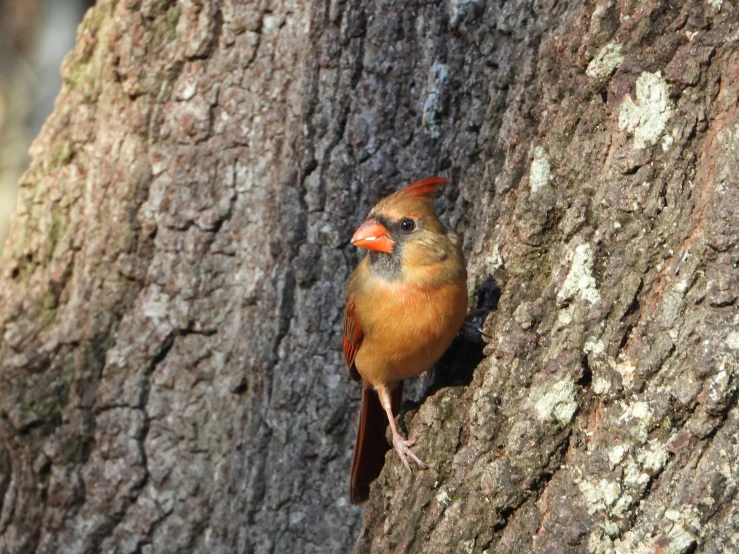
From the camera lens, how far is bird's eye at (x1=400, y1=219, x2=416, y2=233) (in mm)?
2711

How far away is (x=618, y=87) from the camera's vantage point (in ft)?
7.07

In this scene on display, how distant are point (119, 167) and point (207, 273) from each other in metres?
0.50

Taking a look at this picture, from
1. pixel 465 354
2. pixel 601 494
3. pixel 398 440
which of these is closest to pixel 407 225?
pixel 465 354

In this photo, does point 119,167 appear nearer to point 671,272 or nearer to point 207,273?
point 207,273

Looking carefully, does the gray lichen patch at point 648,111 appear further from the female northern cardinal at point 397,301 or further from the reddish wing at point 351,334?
the reddish wing at point 351,334

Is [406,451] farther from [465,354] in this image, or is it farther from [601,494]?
[601,494]

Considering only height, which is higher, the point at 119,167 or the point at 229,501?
the point at 119,167

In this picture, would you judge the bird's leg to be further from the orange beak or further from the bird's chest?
the orange beak

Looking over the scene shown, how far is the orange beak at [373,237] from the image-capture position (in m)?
2.68

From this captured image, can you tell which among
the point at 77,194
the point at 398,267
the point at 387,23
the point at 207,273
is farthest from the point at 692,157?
the point at 77,194

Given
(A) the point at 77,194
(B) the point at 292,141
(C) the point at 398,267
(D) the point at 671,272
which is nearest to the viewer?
(D) the point at 671,272

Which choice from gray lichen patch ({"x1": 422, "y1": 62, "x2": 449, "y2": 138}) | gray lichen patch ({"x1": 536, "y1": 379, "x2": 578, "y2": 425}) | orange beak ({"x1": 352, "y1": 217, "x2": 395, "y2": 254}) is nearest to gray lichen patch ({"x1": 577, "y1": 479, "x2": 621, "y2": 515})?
gray lichen patch ({"x1": 536, "y1": 379, "x2": 578, "y2": 425})

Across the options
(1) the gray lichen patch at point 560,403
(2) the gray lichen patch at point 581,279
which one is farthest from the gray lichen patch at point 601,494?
(2) the gray lichen patch at point 581,279

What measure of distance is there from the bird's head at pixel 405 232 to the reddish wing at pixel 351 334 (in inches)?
7.4
